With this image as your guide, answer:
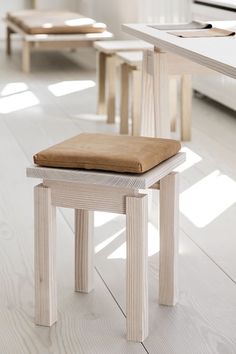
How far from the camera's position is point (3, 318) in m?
2.29

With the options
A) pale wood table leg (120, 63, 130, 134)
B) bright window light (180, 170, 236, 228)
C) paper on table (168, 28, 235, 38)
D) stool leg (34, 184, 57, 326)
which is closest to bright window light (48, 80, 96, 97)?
pale wood table leg (120, 63, 130, 134)

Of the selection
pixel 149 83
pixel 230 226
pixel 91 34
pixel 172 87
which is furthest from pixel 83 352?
pixel 91 34

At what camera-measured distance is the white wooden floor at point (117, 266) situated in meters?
2.16

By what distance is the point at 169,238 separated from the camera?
230 centimetres

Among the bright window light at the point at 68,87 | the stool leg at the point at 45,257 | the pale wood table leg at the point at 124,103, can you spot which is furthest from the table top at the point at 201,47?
the bright window light at the point at 68,87

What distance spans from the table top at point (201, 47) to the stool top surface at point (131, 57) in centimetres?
122

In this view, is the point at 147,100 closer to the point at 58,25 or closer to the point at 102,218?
the point at 102,218

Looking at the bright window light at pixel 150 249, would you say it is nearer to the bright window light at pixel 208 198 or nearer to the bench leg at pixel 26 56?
the bright window light at pixel 208 198

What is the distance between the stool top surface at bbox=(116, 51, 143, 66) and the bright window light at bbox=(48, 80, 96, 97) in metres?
1.33

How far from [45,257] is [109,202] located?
0.24m

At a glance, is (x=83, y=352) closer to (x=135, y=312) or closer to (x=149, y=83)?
(x=135, y=312)

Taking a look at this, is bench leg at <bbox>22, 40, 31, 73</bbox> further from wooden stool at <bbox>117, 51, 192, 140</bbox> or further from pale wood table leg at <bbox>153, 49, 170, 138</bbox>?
pale wood table leg at <bbox>153, 49, 170, 138</bbox>

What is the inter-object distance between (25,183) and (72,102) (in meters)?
1.98

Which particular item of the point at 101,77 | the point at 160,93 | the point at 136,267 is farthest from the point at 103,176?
the point at 101,77
